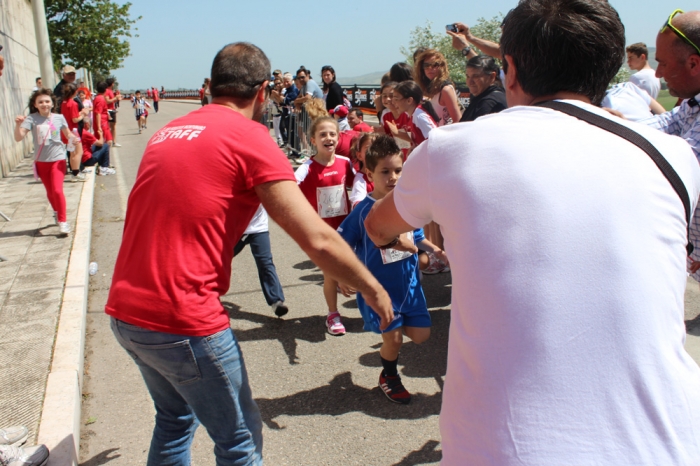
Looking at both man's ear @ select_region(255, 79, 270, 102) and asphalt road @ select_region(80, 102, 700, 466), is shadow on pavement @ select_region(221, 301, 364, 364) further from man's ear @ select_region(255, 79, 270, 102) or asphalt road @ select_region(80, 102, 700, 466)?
man's ear @ select_region(255, 79, 270, 102)

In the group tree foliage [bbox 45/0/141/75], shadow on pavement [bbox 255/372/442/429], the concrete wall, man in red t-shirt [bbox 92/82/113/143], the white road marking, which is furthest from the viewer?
tree foliage [bbox 45/0/141/75]

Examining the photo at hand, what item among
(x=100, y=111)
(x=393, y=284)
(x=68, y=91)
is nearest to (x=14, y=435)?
(x=393, y=284)

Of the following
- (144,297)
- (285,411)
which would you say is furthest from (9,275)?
(144,297)

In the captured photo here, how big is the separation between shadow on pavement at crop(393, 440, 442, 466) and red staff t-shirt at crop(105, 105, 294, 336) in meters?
1.58

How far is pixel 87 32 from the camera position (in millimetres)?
28000

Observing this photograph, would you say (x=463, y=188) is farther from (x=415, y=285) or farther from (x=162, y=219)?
(x=415, y=285)

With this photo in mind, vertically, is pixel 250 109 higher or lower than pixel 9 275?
higher

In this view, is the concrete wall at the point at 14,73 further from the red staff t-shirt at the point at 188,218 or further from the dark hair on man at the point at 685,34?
the dark hair on man at the point at 685,34

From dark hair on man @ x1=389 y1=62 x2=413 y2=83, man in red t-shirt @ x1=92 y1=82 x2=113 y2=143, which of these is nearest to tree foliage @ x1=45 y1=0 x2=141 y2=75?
man in red t-shirt @ x1=92 y1=82 x2=113 y2=143

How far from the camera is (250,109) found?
2.32 meters

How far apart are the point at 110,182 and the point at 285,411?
401 inches

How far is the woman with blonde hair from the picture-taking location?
6.29 meters

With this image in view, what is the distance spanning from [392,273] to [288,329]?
1541mm

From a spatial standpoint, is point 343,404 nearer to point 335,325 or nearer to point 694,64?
point 335,325
